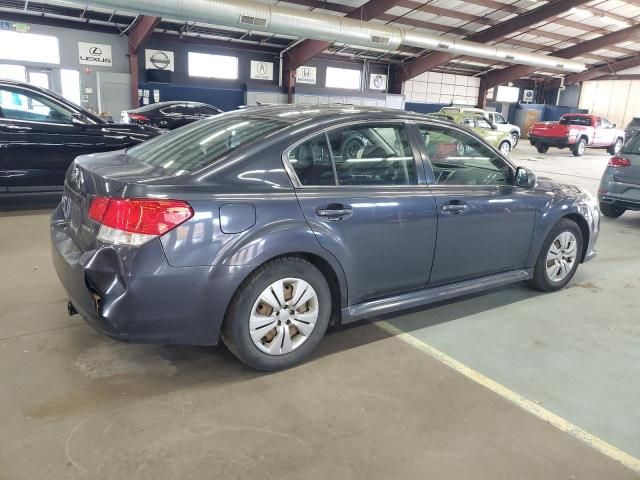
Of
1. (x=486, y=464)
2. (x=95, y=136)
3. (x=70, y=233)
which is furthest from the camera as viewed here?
(x=95, y=136)

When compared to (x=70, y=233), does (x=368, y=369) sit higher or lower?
lower

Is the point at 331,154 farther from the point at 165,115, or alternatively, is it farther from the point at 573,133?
the point at 573,133

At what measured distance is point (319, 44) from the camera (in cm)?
1908

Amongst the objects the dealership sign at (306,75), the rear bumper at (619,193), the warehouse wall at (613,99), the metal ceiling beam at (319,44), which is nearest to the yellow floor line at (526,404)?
the rear bumper at (619,193)

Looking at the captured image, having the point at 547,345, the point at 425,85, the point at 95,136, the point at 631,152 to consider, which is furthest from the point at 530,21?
the point at 547,345

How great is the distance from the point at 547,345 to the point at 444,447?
143 centimetres

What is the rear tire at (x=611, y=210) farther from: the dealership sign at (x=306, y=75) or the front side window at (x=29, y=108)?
the dealership sign at (x=306, y=75)

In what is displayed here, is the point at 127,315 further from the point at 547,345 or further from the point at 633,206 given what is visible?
the point at 633,206

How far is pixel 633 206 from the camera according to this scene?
Answer: 6.79 meters

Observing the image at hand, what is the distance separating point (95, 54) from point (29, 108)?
12629mm

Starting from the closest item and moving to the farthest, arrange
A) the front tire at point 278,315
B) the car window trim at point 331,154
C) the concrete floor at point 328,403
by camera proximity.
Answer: the concrete floor at point 328,403 < the front tire at point 278,315 < the car window trim at point 331,154

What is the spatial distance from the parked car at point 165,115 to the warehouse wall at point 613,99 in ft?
89.0

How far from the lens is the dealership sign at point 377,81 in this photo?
24.7m

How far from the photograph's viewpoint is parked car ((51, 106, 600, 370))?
2350 mm
